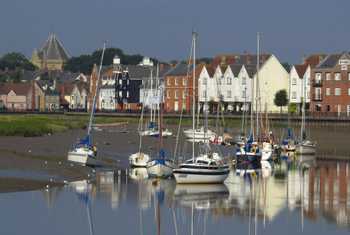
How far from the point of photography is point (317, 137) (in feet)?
284

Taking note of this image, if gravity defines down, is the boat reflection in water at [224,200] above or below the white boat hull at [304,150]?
below

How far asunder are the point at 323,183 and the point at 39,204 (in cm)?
1808

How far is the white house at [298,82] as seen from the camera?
11141 cm

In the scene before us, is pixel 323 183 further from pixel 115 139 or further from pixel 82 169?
pixel 115 139

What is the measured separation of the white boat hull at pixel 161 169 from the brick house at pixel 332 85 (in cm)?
5770

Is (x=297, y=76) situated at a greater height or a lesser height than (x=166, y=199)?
greater

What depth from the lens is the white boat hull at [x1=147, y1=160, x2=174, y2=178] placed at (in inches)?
1911

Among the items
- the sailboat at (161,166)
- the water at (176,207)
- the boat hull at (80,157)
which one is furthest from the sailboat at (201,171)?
the boat hull at (80,157)

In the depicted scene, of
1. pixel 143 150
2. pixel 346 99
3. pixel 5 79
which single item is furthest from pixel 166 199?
pixel 5 79

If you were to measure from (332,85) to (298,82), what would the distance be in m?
6.77

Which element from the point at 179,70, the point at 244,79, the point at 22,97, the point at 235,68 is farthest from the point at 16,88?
the point at 244,79

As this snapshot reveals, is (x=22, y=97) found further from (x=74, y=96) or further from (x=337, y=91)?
(x=337, y=91)

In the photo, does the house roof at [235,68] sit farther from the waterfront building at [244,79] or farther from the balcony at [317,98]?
the balcony at [317,98]

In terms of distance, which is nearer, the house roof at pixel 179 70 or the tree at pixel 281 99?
the tree at pixel 281 99
